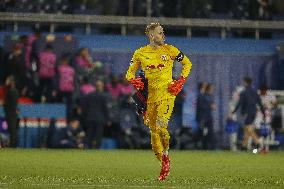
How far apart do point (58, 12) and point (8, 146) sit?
6.02 meters

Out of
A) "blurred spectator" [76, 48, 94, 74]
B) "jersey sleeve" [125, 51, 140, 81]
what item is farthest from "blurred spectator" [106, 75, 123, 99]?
"jersey sleeve" [125, 51, 140, 81]

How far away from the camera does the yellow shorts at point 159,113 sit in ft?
44.9

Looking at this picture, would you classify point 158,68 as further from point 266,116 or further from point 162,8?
point 162,8

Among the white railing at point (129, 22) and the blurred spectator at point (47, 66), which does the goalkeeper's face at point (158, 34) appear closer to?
the blurred spectator at point (47, 66)

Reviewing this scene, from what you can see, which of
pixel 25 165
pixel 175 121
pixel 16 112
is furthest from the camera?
pixel 175 121

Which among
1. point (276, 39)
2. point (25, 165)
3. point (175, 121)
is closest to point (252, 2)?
point (276, 39)

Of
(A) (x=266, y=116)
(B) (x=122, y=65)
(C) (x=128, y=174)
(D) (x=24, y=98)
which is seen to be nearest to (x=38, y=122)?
(D) (x=24, y=98)

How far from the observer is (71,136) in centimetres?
2888

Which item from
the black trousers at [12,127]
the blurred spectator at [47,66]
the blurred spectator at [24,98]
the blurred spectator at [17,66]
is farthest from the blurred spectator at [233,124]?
the black trousers at [12,127]

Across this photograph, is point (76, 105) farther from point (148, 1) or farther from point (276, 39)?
point (276, 39)

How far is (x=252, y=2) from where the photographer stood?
33.9 m

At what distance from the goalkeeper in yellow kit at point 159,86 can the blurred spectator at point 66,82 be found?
49.2 ft

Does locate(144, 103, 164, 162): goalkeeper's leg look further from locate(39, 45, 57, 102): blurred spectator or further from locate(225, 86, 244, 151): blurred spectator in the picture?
locate(225, 86, 244, 151): blurred spectator

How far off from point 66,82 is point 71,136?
1716 millimetres
